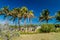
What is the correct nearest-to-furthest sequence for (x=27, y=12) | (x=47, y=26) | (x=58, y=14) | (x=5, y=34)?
(x=5, y=34) → (x=47, y=26) → (x=58, y=14) → (x=27, y=12)

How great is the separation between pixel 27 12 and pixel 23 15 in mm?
2430

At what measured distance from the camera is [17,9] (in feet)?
243

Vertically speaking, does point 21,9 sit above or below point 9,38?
above

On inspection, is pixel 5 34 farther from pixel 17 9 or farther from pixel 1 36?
pixel 17 9

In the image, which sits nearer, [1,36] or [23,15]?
Answer: [1,36]

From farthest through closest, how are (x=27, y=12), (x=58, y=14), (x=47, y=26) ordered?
(x=27, y=12)
(x=58, y=14)
(x=47, y=26)

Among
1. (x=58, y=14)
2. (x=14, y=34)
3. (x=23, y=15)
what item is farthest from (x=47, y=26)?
(x=14, y=34)

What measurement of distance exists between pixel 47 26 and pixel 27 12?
21.5 m

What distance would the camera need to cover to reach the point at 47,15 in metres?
77.2

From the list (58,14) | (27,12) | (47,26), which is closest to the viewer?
(47,26)

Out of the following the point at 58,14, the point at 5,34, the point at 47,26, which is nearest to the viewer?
the point at 5,34

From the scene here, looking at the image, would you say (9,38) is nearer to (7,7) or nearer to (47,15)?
(7,7)

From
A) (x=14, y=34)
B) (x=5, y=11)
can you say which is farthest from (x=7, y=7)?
(x=14, y=34)

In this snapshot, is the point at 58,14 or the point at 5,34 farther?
Answer: the point at 58,14
